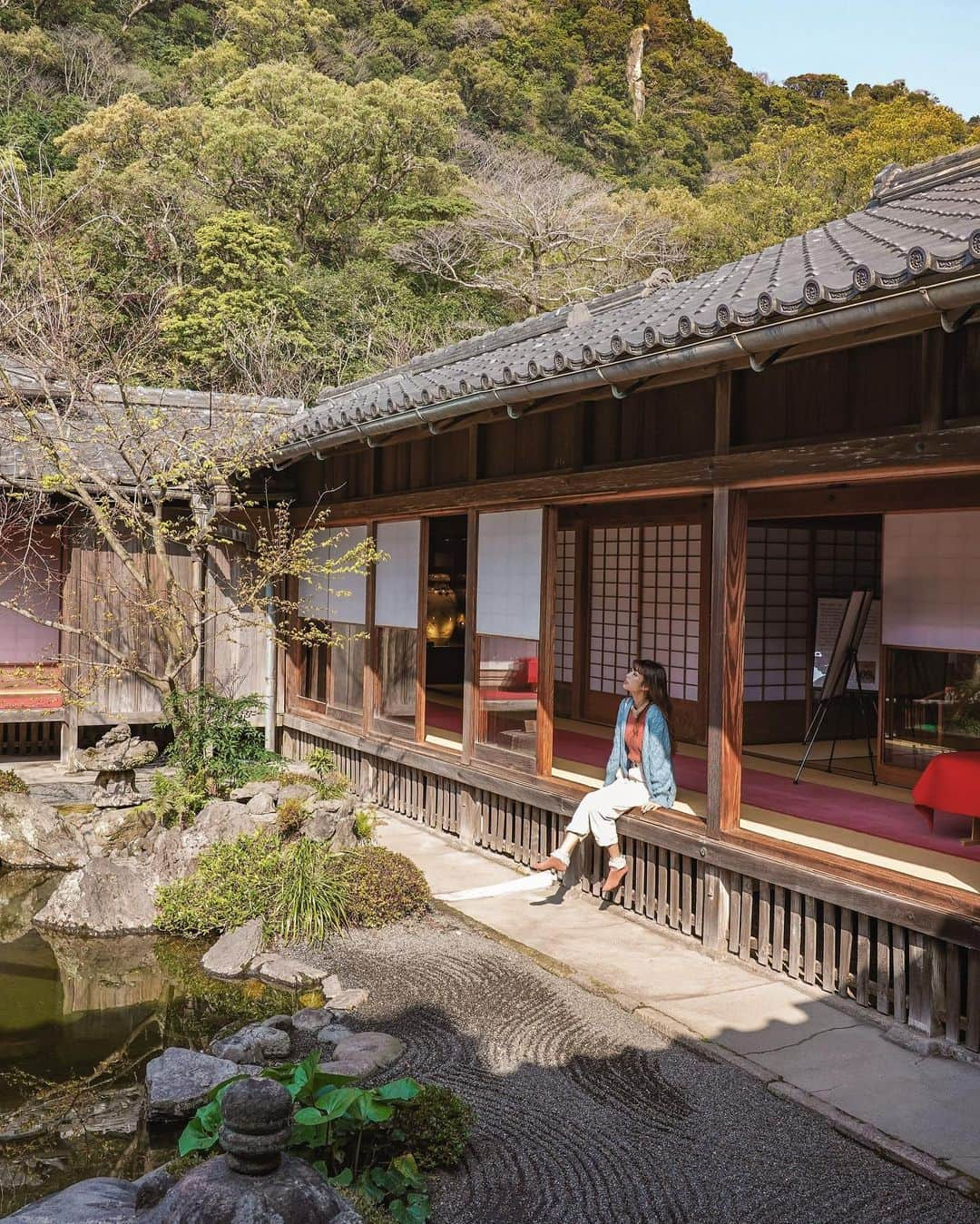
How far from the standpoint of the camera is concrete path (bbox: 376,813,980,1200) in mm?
4504

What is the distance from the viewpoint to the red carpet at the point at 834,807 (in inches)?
271

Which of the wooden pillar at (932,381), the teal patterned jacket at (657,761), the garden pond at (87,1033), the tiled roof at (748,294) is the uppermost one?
the tiled roof at (748,294)

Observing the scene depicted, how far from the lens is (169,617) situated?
32.3 ft

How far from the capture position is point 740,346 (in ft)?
17.6

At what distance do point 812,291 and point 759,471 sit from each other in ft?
5.63

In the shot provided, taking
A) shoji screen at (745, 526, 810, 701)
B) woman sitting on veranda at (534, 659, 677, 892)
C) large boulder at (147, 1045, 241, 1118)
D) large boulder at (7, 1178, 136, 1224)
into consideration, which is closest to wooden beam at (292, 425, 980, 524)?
woman sitting on veranda at (534, 659, 677, 892)

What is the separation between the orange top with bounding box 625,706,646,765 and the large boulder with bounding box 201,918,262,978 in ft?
9.35

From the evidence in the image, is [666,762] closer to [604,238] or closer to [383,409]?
[383,409]

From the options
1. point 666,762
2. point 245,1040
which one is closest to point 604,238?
point 666,762

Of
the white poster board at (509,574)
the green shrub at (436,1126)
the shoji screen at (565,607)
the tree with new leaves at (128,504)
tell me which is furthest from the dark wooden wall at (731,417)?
the green shrub at (436,1126)

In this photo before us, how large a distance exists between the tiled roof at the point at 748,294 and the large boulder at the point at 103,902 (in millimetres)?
4158

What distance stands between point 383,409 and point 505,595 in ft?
6.15

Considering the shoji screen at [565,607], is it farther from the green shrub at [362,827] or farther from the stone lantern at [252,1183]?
the stone lantern at [252,1183]

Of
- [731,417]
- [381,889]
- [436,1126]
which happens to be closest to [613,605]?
[381,889]
